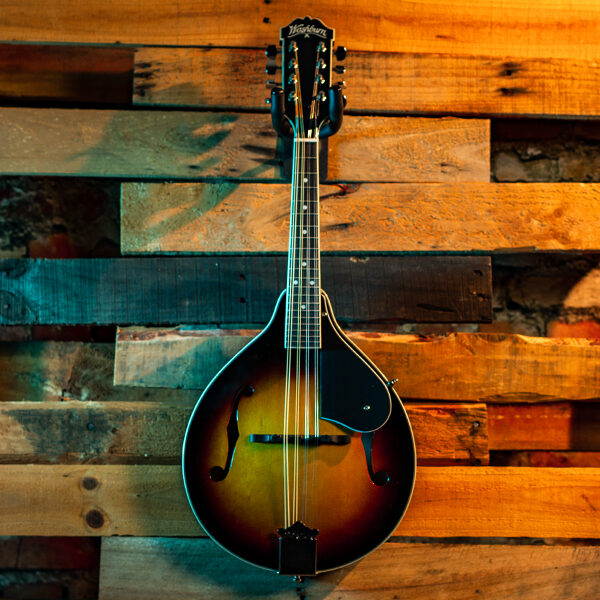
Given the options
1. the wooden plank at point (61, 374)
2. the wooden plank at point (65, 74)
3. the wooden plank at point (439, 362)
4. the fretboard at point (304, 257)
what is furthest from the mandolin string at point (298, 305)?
the wooden plank at point (65, 74)

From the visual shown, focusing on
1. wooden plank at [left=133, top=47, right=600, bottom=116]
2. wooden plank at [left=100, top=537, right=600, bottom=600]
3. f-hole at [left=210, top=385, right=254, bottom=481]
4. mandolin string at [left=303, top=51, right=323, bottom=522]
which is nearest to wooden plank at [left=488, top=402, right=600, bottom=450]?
wooden plank at [left=100, top=537, right=600, bottom=600]

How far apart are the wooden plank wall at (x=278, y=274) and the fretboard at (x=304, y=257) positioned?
0.17 metres

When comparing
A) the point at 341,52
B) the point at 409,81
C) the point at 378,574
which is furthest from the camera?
the point at 409,81

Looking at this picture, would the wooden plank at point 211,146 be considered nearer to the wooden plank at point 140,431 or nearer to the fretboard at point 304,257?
the fretboard at point 304,257

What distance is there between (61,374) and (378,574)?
→ 3.28 feet

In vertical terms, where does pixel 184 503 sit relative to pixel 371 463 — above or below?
below

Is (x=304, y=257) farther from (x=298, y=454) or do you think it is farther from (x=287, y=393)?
(x=298, y=454)

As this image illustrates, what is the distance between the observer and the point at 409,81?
1.45 meters

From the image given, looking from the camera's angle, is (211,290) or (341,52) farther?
(211,290)

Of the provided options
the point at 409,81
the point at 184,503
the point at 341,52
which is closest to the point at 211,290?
the point at 184,503

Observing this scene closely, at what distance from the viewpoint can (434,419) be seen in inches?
54.1

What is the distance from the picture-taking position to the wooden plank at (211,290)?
140 centimetres

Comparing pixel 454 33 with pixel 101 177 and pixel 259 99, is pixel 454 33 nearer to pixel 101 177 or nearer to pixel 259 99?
pixel 259 99

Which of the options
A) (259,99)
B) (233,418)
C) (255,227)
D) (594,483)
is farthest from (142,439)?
(594,483)
